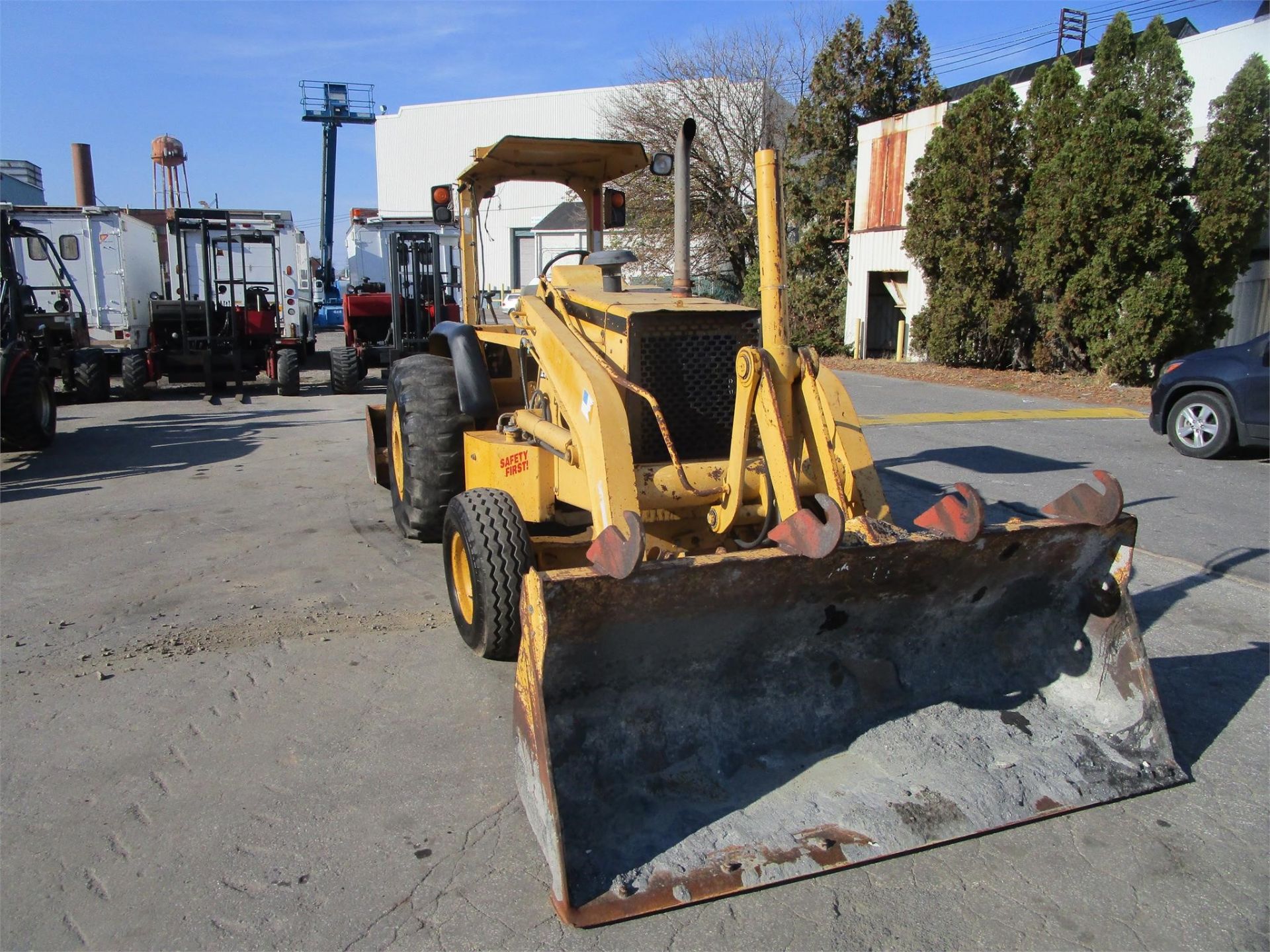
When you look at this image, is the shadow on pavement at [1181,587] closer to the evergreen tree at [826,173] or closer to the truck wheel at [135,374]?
the truck wheel at [135,374]

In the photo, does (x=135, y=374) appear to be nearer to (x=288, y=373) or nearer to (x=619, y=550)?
(x=288, y=373)

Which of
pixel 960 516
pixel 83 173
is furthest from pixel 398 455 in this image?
pixel 83 173

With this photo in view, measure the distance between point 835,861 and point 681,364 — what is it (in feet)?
7.89

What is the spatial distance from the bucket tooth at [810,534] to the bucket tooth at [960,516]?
0.48 metres

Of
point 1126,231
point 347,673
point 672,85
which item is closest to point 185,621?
point 347,673

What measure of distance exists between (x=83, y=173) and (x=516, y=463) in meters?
40.1

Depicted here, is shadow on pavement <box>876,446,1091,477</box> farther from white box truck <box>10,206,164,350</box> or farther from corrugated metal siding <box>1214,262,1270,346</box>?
white box truck <box>10,206,164,350</box>

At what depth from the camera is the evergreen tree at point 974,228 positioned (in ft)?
58.4

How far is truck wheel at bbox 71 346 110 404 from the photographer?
1438cm

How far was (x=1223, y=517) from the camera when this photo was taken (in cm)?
731

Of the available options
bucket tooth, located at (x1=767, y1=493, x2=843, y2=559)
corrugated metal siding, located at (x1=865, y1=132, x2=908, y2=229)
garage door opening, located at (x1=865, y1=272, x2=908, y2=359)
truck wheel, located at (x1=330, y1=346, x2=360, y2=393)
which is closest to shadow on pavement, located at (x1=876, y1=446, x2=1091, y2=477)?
bucket tooth, located at (x1=767, y1=493, x2=843, y2=559)

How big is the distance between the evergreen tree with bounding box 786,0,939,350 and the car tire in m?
14.1

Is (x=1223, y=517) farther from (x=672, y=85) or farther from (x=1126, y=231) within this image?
(x=672, y=85)

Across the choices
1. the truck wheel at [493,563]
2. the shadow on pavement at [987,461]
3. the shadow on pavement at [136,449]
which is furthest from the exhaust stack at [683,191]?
the shadow on pavement at [136,449]
